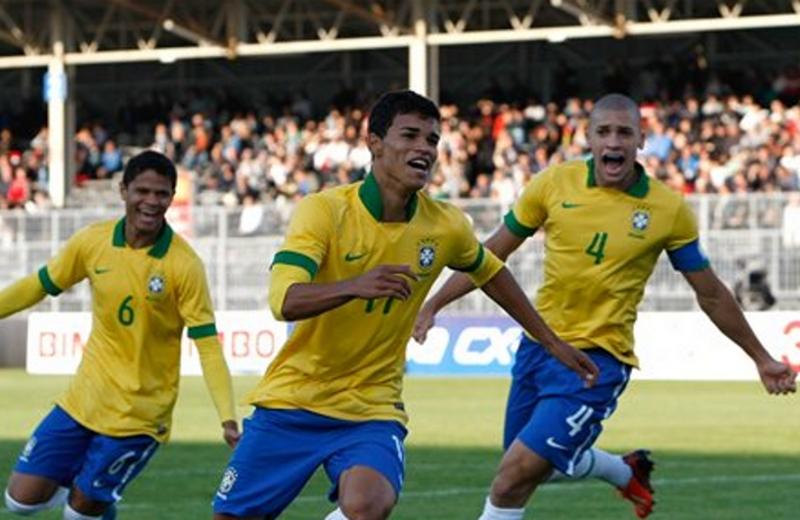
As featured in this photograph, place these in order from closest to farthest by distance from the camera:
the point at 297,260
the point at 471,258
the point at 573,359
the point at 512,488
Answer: the point at 297,260 < the point at 471,258 < the point at 573,359 < the point at 512,488

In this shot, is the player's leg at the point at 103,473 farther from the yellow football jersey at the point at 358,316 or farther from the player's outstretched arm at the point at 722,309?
the player's outstretched arm at the point at 722,309

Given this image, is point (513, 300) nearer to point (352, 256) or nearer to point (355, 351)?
point (355, 351)

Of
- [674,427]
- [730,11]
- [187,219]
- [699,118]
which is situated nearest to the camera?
[674,427]

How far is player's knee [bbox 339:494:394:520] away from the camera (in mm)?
8516

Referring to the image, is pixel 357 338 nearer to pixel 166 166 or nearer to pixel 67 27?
pixel 166 166

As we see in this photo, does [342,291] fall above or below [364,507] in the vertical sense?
above

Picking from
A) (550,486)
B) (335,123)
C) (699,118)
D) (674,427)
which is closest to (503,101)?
(335,123)

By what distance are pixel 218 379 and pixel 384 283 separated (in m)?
2.99

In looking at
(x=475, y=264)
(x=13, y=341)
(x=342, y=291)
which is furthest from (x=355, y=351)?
(x=13, y=341)

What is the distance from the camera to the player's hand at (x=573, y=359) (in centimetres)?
979

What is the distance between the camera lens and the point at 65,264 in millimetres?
11383

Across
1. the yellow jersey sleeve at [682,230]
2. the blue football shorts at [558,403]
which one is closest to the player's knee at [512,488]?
the blue football shorts at [558,403]

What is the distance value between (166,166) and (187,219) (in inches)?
919

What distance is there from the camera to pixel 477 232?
106ft
